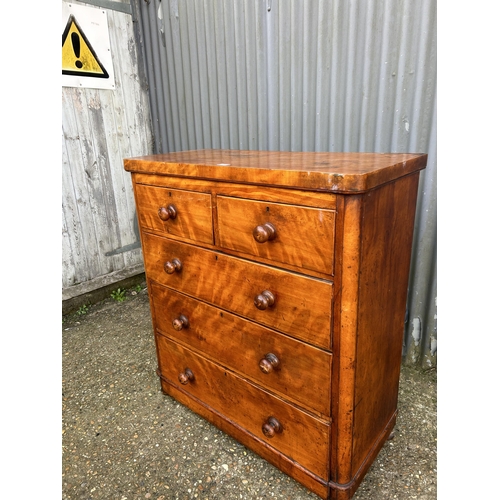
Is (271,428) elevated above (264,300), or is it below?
below

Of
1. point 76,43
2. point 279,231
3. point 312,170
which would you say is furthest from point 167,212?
point 76,43

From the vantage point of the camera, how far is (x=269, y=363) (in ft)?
4.58

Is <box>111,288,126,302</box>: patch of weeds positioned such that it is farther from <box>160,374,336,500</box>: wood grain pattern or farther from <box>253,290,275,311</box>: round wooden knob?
<box>253,290,275,311</box>: round wooden knob

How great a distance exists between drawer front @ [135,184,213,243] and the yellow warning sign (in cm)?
158

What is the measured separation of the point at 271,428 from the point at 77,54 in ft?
9.00

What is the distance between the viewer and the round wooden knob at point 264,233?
123cm

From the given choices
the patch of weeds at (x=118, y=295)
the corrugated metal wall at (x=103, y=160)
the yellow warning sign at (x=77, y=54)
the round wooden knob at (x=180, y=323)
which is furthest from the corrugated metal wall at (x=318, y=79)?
the patch of weeds at (x=118, y=295)

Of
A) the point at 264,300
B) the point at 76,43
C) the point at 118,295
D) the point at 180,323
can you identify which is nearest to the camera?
the point at 264,300

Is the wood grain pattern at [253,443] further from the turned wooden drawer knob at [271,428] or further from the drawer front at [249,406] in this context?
the turned wooden drawer knob at [271,428]

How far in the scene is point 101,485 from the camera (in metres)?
1.59

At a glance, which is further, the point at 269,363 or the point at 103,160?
the point at 103,160

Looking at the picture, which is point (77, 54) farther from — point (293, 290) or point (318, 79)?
point (293, 290)

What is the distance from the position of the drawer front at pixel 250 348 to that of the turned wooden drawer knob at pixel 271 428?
144mm

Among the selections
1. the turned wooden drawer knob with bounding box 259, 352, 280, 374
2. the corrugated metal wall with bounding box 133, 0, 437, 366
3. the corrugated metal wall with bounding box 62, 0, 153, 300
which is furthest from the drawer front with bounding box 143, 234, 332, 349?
the corrugated metal wall with bounding box 62, 0, 153, 300
